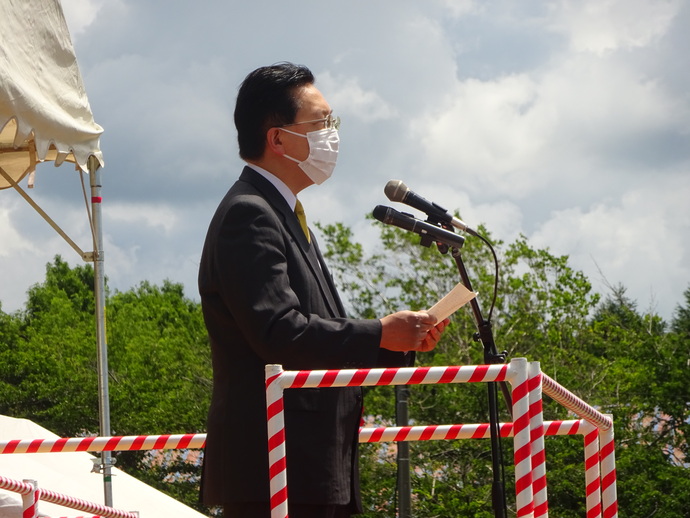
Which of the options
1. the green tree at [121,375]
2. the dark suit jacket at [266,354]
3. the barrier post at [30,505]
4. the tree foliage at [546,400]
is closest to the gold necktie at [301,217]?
the dark suit jacket at [266,354]

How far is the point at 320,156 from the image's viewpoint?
11.5 ft

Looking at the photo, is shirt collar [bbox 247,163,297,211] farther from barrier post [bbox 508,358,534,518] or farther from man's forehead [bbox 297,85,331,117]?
barrier post [bbox 508,358,534,518]

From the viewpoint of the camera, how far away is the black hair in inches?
139

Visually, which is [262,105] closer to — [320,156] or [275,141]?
[275,141]

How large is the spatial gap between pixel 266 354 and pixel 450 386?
2496 cm

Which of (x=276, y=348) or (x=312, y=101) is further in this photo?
(x=312, y=101)

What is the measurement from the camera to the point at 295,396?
3158 mm

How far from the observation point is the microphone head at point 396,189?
150 inches

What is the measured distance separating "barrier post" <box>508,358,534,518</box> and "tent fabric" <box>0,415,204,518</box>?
5.22 m

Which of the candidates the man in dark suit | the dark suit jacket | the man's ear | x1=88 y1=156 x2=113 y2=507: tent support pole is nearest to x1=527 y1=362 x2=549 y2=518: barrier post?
the man in dark suit

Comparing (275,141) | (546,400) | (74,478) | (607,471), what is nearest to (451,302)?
(275,141)

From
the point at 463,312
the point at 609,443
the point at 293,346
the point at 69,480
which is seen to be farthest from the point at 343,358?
the point at 463,312

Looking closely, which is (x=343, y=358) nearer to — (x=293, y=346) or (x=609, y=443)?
(x=293, y=346)

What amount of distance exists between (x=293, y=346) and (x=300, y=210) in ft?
2.02
